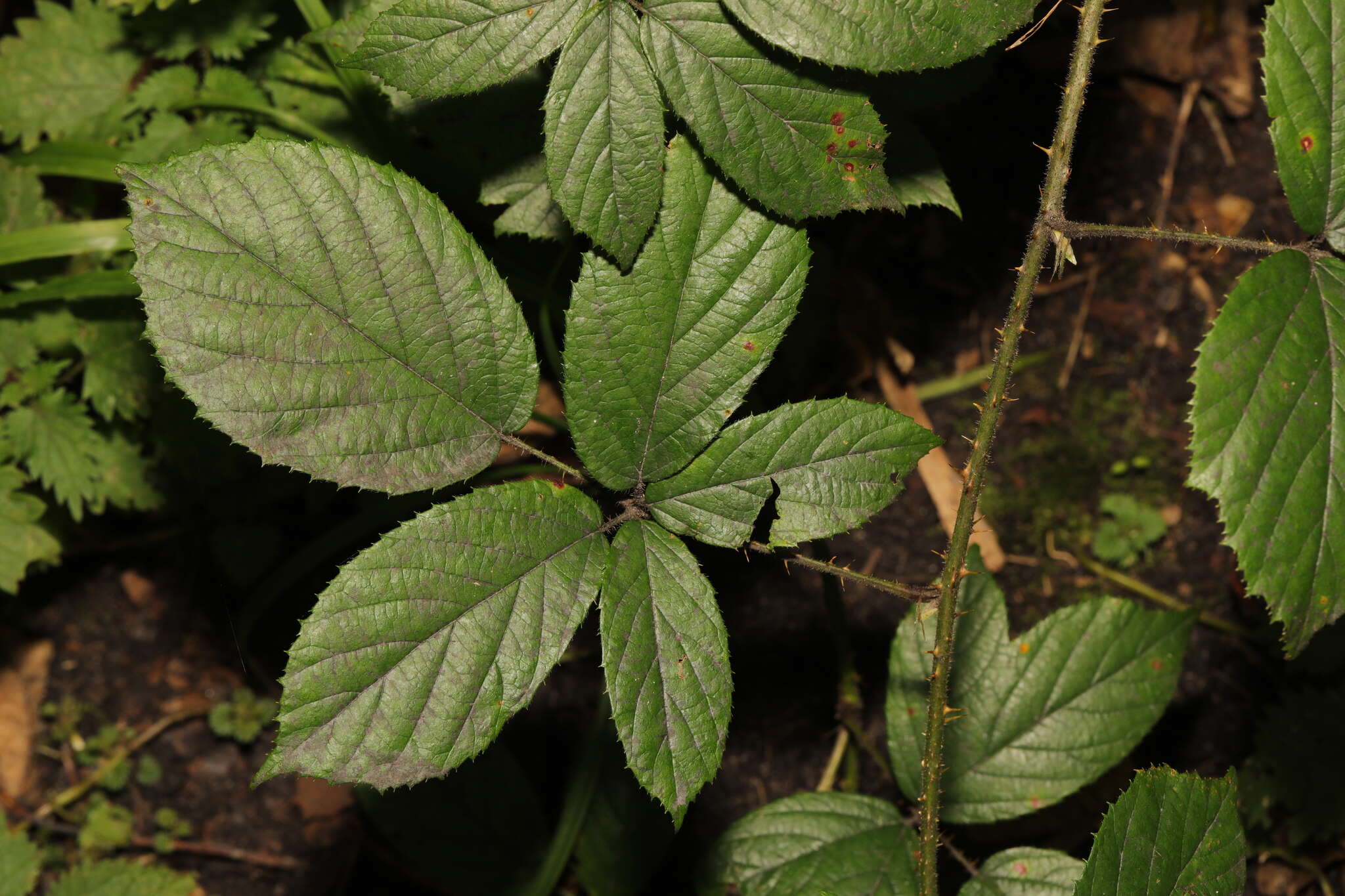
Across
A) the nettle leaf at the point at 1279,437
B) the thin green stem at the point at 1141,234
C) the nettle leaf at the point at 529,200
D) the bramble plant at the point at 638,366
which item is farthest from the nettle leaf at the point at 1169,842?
the nettle leaf at the point at 529,200

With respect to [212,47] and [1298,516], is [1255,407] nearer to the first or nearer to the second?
[1298,516]

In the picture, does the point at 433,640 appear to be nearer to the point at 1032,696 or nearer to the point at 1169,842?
the point at 1169,842

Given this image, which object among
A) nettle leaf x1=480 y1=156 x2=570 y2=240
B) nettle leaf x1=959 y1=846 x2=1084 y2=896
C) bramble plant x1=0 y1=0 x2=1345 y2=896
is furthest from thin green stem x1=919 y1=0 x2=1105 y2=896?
nettle leaf x1=480 y1=156 x2=570 y2=240

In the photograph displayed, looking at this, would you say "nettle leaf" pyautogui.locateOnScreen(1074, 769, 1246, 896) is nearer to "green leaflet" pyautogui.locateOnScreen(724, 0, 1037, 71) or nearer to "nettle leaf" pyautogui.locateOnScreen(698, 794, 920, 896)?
"nettle leaf" pyautogui.locateOnScreen(698, 794, 920, 896)

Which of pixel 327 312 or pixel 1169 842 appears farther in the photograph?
pixel 1169 842

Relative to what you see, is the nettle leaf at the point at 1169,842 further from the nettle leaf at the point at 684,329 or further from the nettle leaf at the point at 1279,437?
the nettle leaf at the point at 684,329

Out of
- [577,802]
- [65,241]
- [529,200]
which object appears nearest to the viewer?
[529,200]

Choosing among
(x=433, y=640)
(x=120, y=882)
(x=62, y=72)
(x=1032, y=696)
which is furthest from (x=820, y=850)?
(x=62, y=72)
